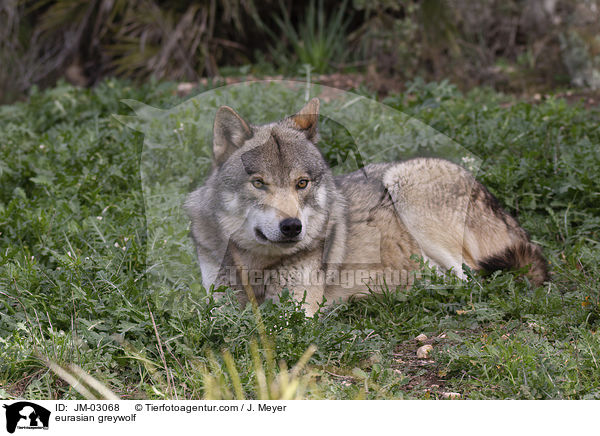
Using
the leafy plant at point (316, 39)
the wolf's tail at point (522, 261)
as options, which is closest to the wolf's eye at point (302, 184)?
the wolf's tail at point (522, 261)

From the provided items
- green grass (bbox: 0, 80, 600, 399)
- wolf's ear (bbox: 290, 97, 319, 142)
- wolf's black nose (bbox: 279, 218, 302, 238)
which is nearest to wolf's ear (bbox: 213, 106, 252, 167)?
wolf's ear (bbox: 290, 97, 319, 142)

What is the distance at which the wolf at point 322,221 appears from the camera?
4.10 meters

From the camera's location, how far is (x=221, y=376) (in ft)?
11.5

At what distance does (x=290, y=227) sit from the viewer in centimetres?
397

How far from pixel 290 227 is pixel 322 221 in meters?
0.61

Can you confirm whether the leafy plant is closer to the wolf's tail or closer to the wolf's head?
the wolf's tail

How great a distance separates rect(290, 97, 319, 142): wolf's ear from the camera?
4270 millimetres

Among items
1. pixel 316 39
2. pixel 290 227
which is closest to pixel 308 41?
pixel 316 39

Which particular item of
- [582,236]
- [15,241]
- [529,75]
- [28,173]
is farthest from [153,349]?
[529,75]
